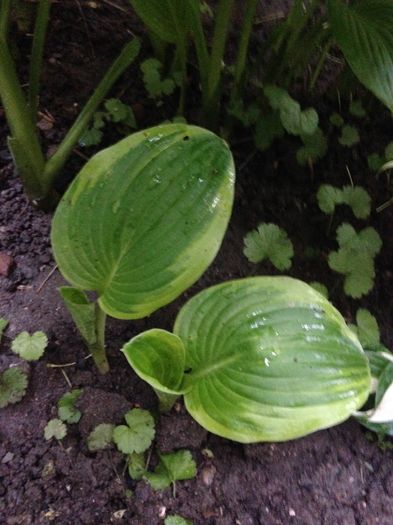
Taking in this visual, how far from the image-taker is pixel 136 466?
84 cm

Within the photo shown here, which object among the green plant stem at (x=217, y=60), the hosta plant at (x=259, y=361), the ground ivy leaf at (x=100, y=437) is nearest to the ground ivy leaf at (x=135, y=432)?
the ground ivy leaf at (x=100, y=437)

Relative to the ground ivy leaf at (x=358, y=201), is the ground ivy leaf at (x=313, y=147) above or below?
above

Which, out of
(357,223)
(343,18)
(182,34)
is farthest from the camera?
(357,223)

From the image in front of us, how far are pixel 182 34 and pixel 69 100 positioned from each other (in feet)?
1.00

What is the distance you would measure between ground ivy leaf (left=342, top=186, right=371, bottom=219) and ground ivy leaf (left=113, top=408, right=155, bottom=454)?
1.73ft

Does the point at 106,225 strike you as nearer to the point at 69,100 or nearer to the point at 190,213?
the point at 190,213

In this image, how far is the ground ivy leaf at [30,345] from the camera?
869 millimetres

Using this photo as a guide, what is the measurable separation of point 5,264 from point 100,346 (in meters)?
0.26

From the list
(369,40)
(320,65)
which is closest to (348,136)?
(320,65)

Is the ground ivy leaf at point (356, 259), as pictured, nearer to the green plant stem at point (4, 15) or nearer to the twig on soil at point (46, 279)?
the twig on soil at point (46, 279)

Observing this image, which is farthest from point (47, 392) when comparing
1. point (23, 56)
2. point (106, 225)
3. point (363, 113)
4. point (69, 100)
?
point (363, 113)

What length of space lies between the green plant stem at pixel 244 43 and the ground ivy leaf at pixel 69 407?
0.64 metres

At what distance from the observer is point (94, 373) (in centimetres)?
91

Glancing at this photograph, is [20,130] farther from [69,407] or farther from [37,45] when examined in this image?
[69,407]
